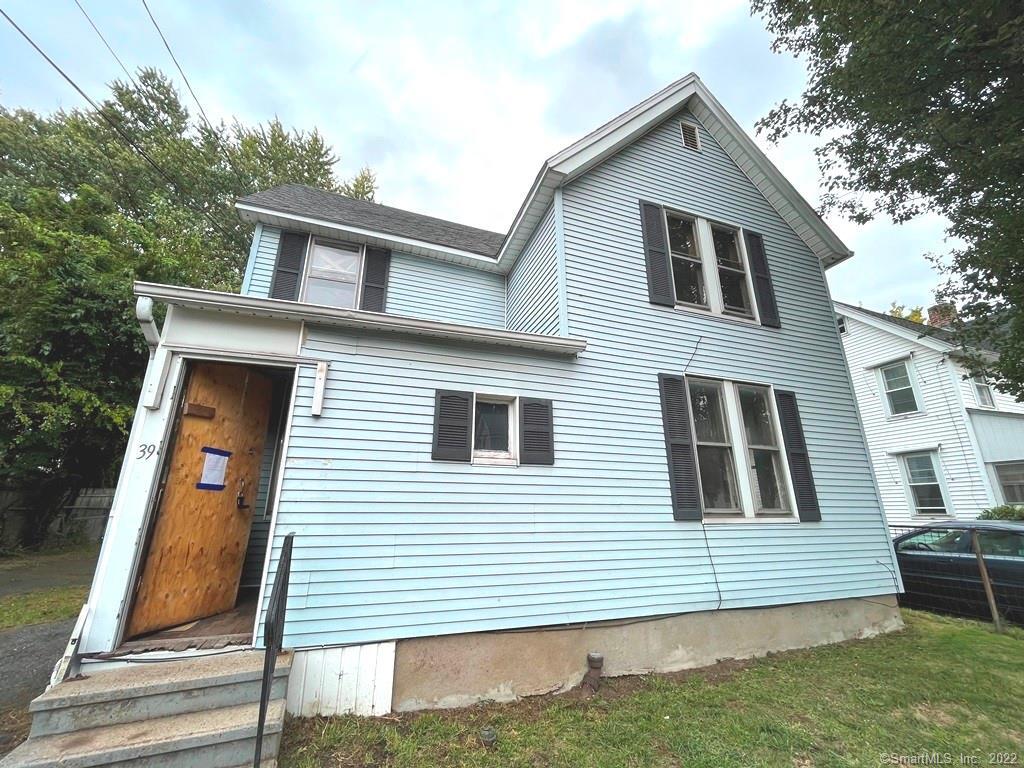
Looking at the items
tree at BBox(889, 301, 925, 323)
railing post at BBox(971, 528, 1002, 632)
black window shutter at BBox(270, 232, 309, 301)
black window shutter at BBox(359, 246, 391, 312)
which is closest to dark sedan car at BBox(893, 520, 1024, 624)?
railing post at BBox(971, 528, 1002, 632)

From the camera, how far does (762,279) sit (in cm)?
668

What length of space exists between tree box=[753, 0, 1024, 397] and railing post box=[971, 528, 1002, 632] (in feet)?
7.85

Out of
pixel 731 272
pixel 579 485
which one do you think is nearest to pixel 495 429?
pixel 579 485

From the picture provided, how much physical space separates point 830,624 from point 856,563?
3.11 feet

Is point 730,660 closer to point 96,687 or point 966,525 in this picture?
point 966,525

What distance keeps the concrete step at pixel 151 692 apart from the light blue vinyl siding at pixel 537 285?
4.50 meters

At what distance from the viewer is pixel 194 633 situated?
3.50 meters

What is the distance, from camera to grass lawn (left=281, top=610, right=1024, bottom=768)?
2955 mm

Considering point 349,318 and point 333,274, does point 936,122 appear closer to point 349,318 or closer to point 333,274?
point 349,318

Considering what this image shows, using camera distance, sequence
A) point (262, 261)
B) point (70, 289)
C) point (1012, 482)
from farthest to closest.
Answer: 1. point (1012, 482)
2. point (70, 289)
3. point (262, 261)

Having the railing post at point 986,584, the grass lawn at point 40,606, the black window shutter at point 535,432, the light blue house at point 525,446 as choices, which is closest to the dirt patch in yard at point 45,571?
the grass lawn at point 40,606

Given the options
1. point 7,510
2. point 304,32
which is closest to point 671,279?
point 304,32

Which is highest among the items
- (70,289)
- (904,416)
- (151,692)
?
(70,289)

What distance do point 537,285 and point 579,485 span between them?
315 cm
